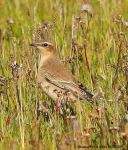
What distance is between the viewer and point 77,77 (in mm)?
4531

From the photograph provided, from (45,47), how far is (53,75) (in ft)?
2.53

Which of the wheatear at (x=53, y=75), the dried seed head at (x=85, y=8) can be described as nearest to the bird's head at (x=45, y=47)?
the wheatear at (x=53, y=75)

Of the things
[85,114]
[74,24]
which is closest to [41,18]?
[74,24]

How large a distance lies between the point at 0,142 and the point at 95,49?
3.39m

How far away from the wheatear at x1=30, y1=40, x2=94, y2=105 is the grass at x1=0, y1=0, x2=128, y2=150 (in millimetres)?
165

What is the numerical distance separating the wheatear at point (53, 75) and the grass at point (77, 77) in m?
0.16

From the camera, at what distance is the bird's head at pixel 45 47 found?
22.6 ft

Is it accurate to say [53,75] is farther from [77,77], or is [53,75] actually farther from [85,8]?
[77,77]

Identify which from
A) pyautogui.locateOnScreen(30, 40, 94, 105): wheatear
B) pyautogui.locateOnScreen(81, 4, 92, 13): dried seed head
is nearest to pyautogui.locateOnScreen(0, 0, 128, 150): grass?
pyautogui.locateOnScreen(81, 4, 92, 13): dried seed head

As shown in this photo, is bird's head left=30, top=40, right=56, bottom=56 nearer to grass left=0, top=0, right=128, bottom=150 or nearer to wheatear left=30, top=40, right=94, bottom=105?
wheatear left=30, top=40, right=94, bottom=105

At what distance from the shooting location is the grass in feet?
13.8

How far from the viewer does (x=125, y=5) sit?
32.1 ft

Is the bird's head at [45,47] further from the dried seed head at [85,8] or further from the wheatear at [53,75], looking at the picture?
the dried seed head at [85,8]

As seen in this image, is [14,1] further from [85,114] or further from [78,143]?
[78,143]
